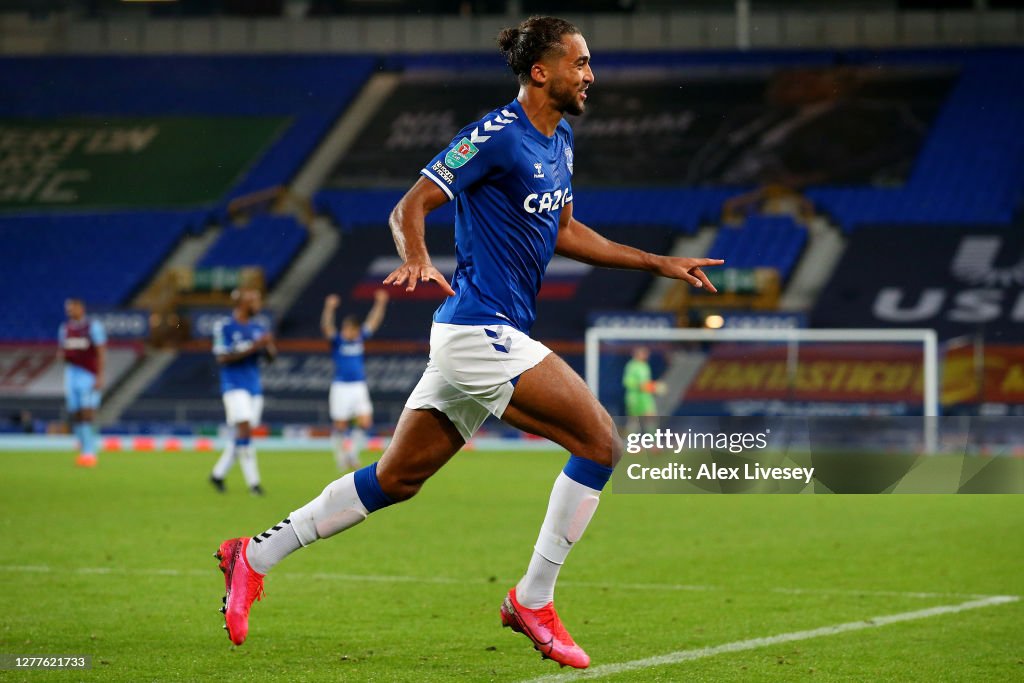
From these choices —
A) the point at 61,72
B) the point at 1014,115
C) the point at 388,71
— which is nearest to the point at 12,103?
the point at 61,72

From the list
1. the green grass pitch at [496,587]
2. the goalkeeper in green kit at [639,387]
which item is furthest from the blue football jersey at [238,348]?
the goalkeeper in green kit at [639,387]

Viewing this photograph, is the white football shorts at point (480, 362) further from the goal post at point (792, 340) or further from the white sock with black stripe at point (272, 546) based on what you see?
the goal post at point (792, 340)

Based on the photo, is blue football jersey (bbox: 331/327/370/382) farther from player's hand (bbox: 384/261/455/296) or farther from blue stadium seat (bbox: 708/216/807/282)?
player's hand (bbox: 384/261/455/296)

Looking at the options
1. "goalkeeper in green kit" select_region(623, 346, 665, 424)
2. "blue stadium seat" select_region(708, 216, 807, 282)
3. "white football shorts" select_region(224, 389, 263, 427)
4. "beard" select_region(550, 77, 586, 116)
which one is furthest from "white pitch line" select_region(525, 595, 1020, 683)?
"blue stadium seat" select_region(708, 216, 807, 282)

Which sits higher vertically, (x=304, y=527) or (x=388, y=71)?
(x=304, y=527)

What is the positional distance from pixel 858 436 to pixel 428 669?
17.9 m

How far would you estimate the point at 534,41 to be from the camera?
557cm

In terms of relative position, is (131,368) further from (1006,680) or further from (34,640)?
(1006,680)

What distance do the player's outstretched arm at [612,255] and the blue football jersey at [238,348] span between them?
953 centimetres

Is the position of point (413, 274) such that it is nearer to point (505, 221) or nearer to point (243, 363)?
point (505, 221)

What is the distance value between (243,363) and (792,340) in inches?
522

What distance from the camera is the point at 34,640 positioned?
21.4 feet

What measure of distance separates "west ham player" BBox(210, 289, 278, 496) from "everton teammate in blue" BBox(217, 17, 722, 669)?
31.5 ft

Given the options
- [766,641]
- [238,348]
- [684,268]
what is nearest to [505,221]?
[684,268]
